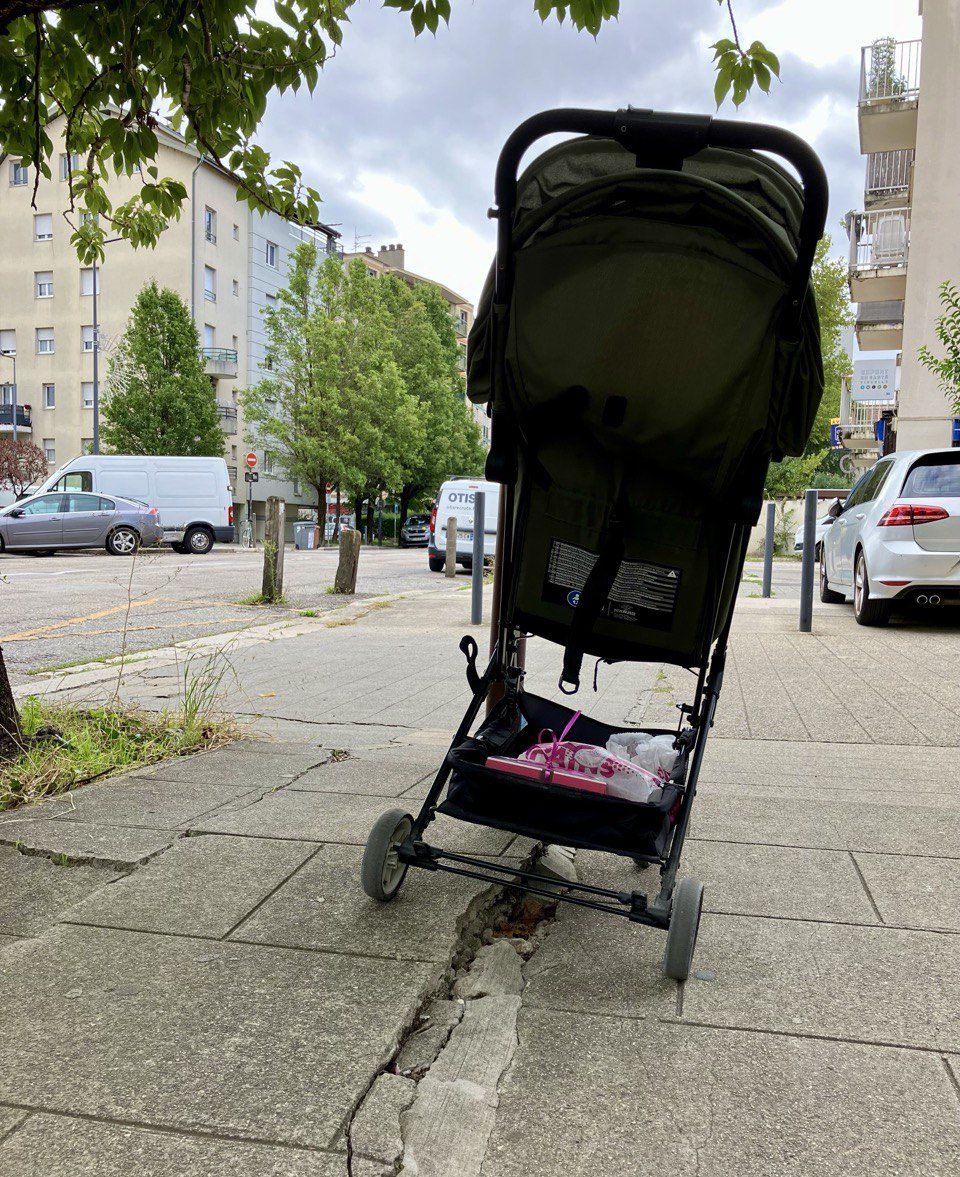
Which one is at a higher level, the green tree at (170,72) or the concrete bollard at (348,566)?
the green tree at (170,72)

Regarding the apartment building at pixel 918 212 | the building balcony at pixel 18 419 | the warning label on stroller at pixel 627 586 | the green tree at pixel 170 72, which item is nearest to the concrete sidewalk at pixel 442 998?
the warning label on stroller at pixel 627 586

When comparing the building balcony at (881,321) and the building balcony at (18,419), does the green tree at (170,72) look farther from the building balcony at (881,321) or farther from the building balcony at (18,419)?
the building balcony at (18,419)

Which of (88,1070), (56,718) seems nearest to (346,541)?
(56,718)

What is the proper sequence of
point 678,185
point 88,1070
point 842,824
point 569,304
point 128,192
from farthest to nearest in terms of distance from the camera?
point 128,192
point 842,824
point 569,304
point 678,185
point 88,1070

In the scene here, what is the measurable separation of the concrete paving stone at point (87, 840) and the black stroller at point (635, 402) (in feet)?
2.79

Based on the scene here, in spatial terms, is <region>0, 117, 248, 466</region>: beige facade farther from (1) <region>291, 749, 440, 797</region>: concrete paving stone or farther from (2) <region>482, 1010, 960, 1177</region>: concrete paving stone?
(2) <region>482, 1010, 960, 1177</region>: concrete paving stone

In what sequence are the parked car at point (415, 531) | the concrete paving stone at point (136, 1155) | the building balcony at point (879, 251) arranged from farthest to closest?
the parked car at point (415, 531) < the building balcony at point (879, 251) < the concrete paving stone at point (136, 1155)

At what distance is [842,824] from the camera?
3.77 m

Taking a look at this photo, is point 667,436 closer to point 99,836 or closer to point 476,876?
point 476,876

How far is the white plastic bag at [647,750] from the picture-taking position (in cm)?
314

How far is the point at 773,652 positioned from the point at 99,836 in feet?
21.2

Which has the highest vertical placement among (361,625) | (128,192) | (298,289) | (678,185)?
(128,192)

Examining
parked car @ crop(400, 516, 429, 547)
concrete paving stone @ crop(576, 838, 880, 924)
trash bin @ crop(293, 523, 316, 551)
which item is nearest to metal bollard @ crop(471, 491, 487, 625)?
concrete paving stone @ crop(576, 838, 880, 924)

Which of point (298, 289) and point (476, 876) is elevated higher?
point (298, 289)
